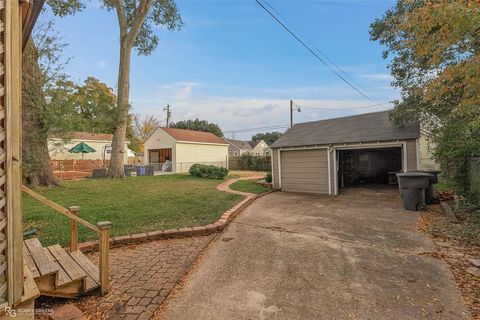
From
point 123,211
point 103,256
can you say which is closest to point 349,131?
point 123,211

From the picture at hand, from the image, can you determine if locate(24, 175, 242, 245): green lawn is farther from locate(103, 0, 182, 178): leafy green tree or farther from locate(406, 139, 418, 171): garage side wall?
locate(406, 139, 418, 171): garage side wall

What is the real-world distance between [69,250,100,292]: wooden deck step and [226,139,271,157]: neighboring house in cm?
3827

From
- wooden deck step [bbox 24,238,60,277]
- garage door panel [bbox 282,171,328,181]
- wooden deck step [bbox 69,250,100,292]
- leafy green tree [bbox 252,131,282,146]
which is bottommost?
wooden deck step [bbox 69,250,100,292]

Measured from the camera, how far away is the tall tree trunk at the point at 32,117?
8.08 m

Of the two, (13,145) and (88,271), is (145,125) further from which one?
(13,145)

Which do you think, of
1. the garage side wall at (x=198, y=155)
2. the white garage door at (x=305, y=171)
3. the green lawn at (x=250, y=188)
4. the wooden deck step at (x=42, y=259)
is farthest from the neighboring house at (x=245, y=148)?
the wooden deck step at (x=42, y=259)

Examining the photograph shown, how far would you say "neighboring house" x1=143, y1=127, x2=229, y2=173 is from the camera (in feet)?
76.2

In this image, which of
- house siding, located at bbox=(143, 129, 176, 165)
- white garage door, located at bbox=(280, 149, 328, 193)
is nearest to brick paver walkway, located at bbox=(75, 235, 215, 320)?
white garage door, located at bbox=(280, 149, 328, 193)

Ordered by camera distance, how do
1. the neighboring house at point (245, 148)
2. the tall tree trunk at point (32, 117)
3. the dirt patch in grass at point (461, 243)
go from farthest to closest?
the neighboring house at point (245, 148) → the tall tree trunk at point (32, 117) → the dirt patch in grass at point (461, 243)

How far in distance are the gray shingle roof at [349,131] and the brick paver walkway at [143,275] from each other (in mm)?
7333

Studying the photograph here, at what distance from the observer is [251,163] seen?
2608cm

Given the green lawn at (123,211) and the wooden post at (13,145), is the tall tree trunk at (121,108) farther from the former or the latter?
the wooden post at (13,145)

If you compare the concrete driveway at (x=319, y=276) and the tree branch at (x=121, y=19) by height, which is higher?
the tree branch at (x=121, y=19)

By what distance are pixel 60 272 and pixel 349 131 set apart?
10.7m
